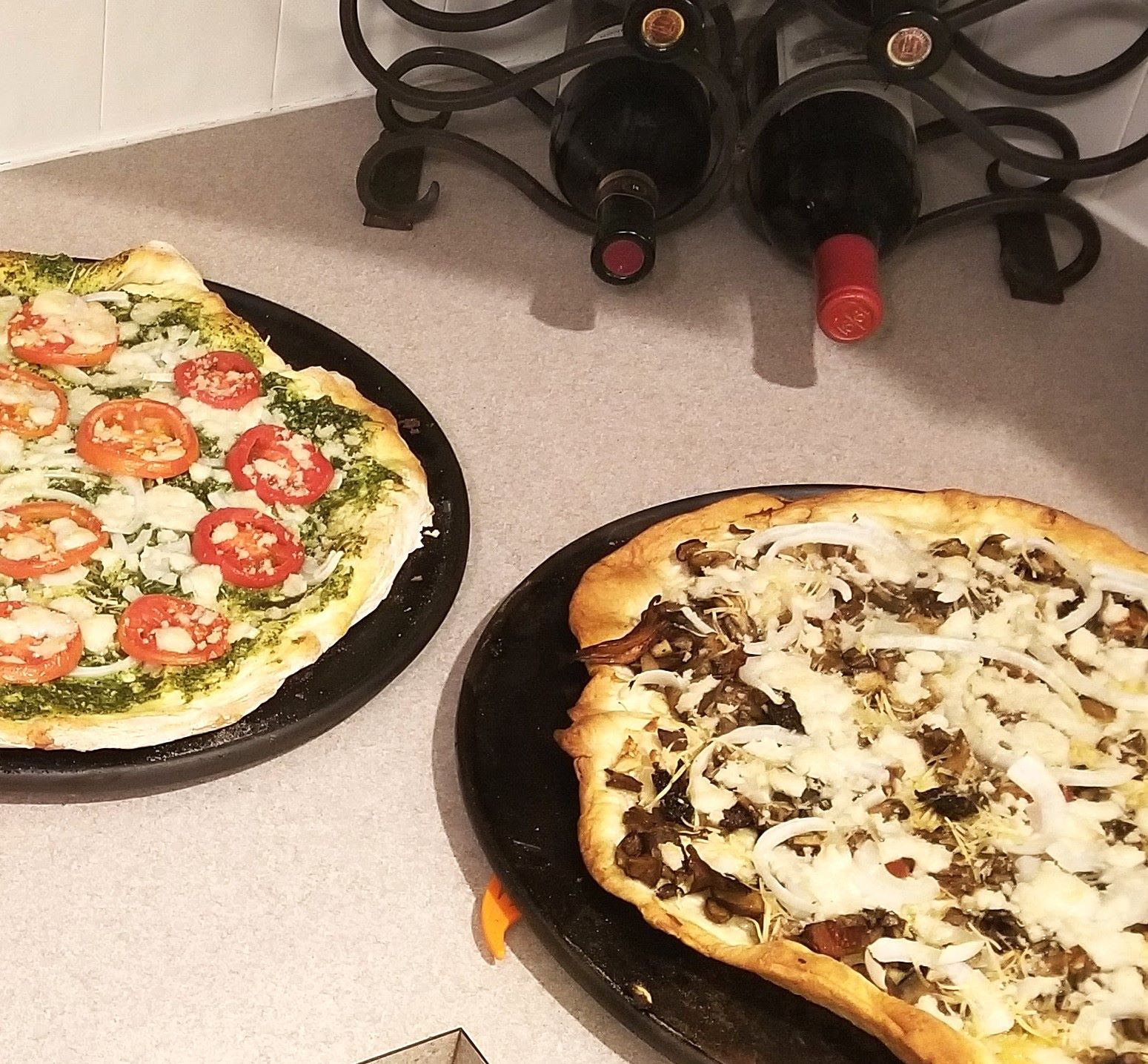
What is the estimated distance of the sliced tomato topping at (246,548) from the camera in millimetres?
1191

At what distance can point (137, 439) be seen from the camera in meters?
1.28

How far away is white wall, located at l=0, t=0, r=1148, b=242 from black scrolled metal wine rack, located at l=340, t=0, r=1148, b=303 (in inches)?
2.9

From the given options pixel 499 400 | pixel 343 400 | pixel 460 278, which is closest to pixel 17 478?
pixel 343 400

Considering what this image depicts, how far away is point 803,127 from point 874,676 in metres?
0.75

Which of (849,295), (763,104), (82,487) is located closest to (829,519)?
(849,295)

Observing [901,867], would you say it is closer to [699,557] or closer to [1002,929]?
[1002,929]

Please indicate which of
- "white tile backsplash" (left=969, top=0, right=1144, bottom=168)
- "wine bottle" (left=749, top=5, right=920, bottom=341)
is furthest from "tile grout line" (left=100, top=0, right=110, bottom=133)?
"white tile backsplash" (left=969, top=0, right=1144, bottom=168)

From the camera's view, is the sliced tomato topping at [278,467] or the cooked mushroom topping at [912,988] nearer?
the cooked mushroom topping at [912,988]

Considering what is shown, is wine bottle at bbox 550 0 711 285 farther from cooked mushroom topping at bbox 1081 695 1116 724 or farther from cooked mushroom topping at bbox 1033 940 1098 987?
cooked mushroom topping at bbox 1033 940 1098 987

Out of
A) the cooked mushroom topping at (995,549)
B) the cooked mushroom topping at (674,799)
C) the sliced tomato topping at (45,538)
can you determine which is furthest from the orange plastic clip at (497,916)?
the cooked mushroom topping at (995,549)

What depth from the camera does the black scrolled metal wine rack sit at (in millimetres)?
1524

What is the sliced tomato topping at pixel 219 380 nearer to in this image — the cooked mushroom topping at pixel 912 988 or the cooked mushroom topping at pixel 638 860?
the cooked mushroom topping at pixel 638 860

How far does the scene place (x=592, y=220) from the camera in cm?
178

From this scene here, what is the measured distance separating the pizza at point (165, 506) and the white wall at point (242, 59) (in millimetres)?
353
